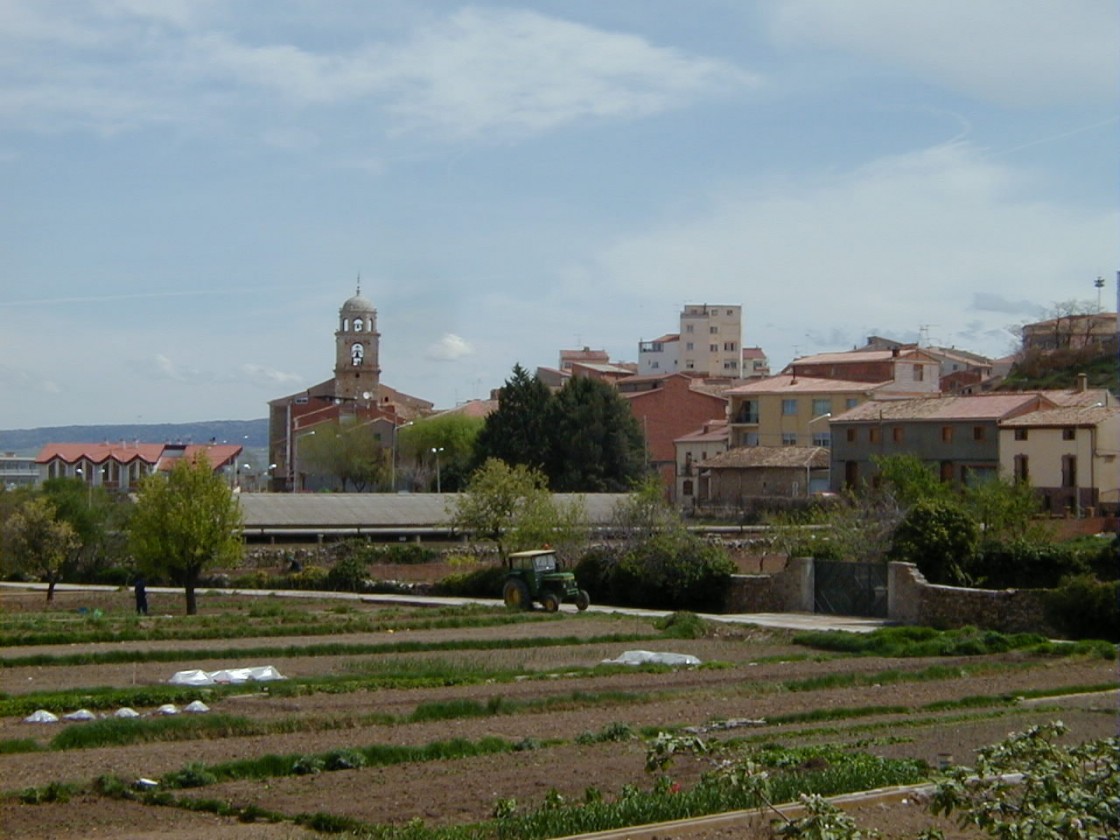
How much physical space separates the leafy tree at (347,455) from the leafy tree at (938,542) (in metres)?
70.4

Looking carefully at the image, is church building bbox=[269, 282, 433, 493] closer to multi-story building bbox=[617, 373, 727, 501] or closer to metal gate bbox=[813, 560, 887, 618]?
multi-story building bbox=[617, 373, 727, 501]

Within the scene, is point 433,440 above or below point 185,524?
above

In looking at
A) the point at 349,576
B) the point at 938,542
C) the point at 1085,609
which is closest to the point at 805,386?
the point at 349,576

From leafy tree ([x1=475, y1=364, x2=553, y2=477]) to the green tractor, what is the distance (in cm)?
3808

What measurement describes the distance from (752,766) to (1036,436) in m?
56.6

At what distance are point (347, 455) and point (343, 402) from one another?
14.1 metres

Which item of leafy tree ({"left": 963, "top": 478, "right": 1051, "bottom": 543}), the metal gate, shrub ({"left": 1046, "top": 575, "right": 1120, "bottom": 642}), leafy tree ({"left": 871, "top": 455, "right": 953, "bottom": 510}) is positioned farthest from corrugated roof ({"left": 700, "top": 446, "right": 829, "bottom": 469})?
shrub ({"left": 1046, "top": 575, "right": 1120, "bottom": 642})

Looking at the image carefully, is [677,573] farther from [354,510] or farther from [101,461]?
[101,461]

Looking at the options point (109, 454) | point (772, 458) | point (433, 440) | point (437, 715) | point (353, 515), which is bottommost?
point (437, 715)

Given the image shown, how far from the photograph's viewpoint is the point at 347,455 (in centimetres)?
10844

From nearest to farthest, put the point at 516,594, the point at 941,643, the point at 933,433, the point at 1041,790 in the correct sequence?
the point at 1041,790, the point at 941,643, the point at 516,594, the point at 933,433

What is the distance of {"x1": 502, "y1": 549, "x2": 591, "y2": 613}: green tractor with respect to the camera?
42625 millimetres

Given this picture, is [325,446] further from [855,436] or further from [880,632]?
[880,632]

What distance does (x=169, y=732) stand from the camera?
1934cm
